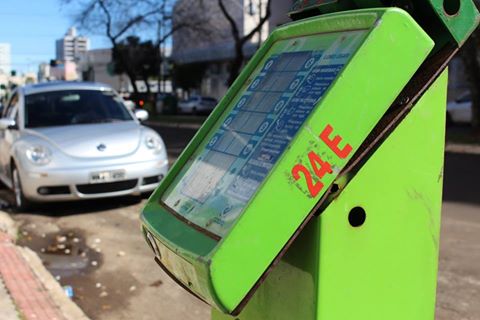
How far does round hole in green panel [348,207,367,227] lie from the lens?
1997mm

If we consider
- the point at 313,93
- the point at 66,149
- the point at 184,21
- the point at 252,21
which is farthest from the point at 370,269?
the point at 252,21

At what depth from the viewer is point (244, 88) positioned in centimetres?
250

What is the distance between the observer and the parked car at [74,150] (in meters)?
7.65

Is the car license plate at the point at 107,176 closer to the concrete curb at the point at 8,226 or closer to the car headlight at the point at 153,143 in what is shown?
the car headlight at the point at 153,143

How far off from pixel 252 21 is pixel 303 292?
53.8 metres

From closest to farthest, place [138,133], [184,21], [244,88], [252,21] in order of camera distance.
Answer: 1. [244,88]
2. [138,133]
3. [184,21]
4. [252,21]

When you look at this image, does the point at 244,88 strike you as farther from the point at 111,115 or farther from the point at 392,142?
the point at 111,115

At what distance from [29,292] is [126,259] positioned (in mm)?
1287

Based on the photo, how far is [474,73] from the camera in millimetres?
17719

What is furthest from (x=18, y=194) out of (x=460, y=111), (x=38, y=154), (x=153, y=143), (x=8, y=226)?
(x=460, y=111)

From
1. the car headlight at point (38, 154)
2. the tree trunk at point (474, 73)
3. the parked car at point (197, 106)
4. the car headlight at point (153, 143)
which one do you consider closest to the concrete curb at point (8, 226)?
the car headlight at point (38, 154)

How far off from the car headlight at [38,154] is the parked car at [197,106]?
120 ft

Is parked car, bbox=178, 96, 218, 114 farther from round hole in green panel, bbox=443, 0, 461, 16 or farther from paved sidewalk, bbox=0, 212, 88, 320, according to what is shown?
round hole in green panel, bbox=443, 0, 461, 16

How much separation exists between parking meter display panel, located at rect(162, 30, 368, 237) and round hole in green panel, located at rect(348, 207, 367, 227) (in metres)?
0.32
